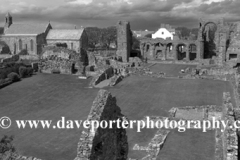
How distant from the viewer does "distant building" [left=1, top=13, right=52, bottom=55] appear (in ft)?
202

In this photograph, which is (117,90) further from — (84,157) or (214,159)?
(84,157)

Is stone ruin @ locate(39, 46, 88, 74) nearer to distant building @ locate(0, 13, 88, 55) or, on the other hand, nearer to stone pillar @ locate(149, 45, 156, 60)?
distant building @ locate(0, 13, 88, 55)

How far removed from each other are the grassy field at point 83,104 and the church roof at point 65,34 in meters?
24.2

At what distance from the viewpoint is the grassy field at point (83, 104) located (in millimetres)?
15087

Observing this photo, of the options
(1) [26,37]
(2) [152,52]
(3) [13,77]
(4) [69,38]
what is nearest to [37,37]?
(1) [26,37]

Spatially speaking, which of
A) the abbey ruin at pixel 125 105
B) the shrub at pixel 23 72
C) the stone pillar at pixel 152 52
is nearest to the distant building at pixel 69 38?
the abbey ruin at pixel 125 105

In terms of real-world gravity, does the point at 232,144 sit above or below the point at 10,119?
above

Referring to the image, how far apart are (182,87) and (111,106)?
2049 centimetres

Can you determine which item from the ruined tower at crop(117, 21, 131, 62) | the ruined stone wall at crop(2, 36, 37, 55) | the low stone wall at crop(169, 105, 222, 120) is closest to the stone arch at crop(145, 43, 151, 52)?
the ruined tower at crop(117, 21, 131, 62)

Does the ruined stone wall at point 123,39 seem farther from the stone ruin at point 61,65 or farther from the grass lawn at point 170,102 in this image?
the grass lawn at point 170,102

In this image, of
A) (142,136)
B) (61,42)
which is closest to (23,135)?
(142,136)

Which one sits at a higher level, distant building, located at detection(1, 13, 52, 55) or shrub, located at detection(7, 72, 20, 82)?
distant building, located at detection(1, 13, 52, 55)

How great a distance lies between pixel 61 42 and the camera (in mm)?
60031

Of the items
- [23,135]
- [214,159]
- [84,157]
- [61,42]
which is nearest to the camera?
[84,157]
